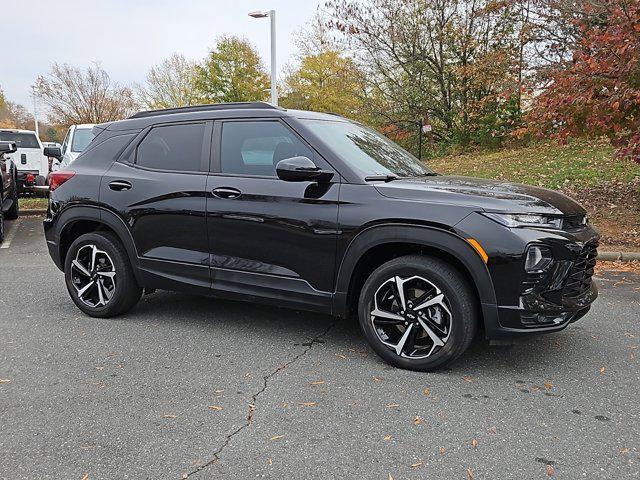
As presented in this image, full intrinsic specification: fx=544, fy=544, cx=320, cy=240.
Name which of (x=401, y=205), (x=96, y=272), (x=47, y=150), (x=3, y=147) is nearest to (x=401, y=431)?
(x=401, y=205)

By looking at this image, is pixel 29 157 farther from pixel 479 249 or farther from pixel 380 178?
pixel 479 249

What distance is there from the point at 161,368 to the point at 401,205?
1971 mm

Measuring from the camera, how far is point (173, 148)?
178 inches

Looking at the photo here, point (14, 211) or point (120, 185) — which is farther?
point (14, 211)

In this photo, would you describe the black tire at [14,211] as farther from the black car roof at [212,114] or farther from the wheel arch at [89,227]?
the black car roof at [212,114]

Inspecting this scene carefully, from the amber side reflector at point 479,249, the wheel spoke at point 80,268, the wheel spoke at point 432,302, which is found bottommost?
the wheel spoke at point 80,268

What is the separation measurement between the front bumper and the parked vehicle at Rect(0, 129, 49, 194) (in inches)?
473

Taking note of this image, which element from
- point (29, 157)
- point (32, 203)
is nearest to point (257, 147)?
point (32, 203)

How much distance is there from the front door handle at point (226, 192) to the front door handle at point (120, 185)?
2.88 feet

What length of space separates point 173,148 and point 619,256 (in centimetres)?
595

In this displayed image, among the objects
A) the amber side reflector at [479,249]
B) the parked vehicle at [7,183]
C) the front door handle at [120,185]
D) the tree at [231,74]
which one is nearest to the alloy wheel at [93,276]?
the front door handle at [120,185]

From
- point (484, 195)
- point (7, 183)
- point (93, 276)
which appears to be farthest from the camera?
point (7, 183)

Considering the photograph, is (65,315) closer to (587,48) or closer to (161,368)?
(161,368)

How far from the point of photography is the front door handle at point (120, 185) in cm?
457
